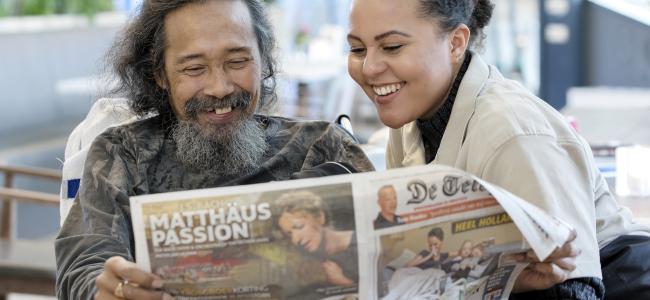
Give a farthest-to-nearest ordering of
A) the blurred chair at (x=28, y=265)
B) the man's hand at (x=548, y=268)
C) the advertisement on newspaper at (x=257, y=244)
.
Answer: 1. the blurred chair at (x=28, y=265)
2. the man's hand at (x=548, y=268)
3. the advertisement on newspaper at (x=257, y=244)

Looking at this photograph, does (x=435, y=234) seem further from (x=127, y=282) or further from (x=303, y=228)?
(x=127, y=282)

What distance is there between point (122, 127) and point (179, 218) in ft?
2.61

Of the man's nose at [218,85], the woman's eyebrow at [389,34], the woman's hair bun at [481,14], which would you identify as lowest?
the man's nose at [218,85]

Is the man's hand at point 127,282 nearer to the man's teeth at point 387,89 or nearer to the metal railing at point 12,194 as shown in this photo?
the man's teeth at point 387,89

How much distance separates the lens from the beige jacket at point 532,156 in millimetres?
1614

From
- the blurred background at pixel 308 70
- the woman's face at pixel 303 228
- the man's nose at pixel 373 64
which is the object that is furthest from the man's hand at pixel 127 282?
the blurred background at pixel 308 70

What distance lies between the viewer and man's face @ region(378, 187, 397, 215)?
1367 mm

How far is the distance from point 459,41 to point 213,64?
1.63 ft

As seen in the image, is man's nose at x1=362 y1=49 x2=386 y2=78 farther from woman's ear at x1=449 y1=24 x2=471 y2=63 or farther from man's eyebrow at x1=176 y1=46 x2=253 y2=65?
man's eyebrow at x1=176 y1=46 x2=253 y2=65

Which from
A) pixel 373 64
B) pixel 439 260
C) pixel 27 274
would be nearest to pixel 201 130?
pixel 373 64

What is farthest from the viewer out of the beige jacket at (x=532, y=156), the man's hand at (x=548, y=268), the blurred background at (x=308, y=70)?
the blurred background at (x=308, y=70)

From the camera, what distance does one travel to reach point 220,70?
6.44 ft

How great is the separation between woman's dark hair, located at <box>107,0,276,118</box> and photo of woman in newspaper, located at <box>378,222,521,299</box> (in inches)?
32.0

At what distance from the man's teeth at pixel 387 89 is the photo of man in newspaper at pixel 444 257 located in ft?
1.66
